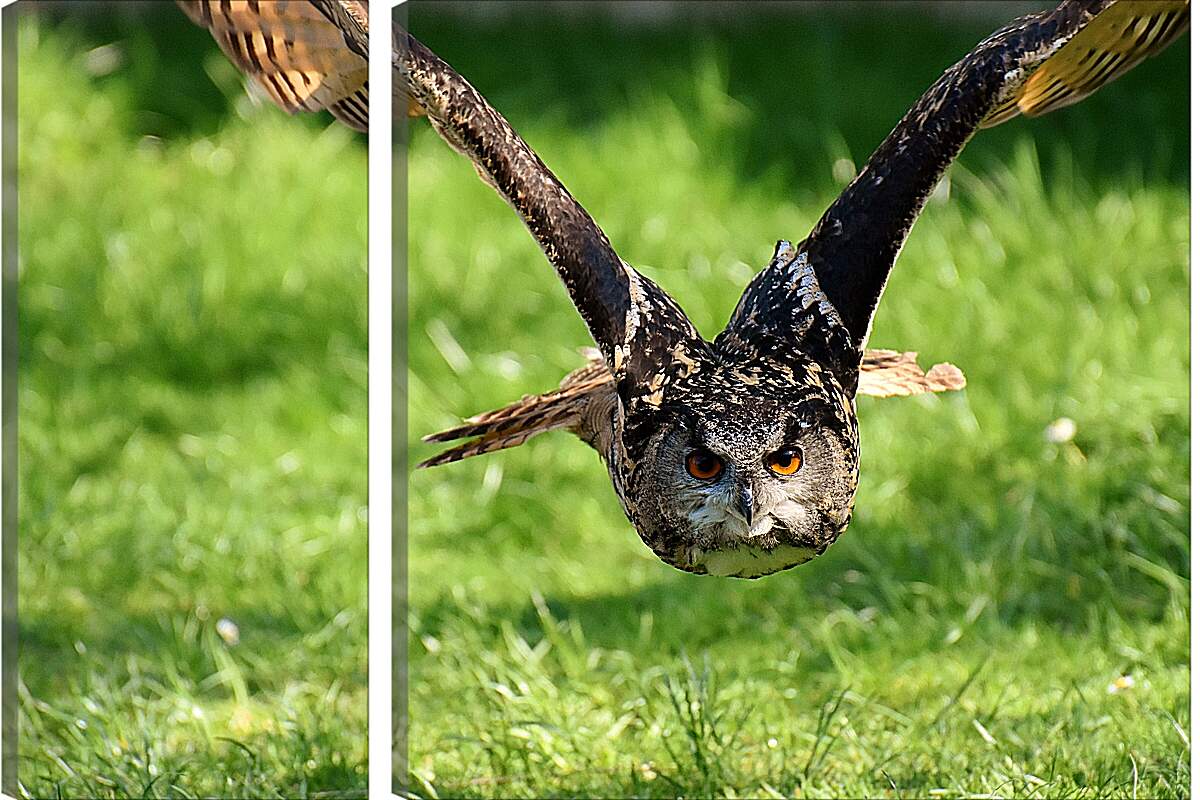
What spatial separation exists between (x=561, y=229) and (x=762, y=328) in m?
0.21

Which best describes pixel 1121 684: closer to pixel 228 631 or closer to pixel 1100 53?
pixel 1100 53

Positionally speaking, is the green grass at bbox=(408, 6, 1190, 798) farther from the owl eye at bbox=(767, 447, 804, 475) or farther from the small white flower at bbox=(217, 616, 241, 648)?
the owl eye at bbox=(767, 447, 804, 475)

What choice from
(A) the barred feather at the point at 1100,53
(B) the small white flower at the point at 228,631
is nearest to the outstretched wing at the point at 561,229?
(A) the barred feather at the point at 1100,53

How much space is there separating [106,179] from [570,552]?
194cm

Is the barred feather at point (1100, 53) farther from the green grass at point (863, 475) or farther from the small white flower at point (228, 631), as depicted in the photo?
the small white flower at point (228, 631)

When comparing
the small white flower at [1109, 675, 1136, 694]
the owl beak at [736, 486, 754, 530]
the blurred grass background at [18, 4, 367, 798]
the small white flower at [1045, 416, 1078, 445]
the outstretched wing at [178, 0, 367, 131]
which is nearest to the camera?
the owl beak at [736, 486, 754, 530]

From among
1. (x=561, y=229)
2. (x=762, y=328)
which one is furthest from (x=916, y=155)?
(x=561, y=229)

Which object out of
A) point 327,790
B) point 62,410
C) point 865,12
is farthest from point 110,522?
point 865,12

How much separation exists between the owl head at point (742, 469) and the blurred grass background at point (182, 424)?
88cm

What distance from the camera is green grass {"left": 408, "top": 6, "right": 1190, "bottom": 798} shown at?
221 centimetres

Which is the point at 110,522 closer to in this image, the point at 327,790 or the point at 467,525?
the point at 467,525

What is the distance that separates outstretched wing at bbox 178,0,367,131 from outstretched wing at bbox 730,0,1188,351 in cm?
50

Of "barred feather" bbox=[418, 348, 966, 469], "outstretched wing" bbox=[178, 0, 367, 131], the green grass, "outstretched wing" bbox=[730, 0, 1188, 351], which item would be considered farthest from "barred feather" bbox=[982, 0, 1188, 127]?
the green grass

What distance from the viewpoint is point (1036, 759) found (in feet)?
6.98
